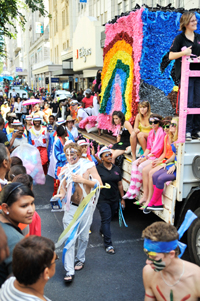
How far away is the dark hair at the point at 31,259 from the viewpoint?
193cm

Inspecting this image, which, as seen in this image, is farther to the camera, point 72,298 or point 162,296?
point 72,298

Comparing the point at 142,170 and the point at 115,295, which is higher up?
the point at 142,170

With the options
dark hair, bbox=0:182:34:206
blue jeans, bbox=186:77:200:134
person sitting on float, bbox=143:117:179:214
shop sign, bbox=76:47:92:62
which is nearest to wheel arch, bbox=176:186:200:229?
person sitting on float, bbox=143:117:179:214

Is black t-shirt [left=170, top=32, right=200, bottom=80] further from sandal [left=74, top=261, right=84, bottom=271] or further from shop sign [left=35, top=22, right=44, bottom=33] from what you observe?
shop sign [left=35, top=22, right=44, bottom=33]

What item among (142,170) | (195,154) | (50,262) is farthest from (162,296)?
(142,170)

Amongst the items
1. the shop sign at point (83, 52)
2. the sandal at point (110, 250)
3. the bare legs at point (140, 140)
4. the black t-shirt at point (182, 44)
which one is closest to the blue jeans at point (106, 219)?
the sandal at point (110, 250)

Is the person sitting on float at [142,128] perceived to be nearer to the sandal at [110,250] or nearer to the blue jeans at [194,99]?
the blue jeans at [194,99]

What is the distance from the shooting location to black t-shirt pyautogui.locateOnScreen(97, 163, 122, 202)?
514 centimetres

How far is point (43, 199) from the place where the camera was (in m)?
7.66

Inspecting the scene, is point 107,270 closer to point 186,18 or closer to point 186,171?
point 186,171

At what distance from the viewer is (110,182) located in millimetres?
5180

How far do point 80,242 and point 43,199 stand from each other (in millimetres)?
3325

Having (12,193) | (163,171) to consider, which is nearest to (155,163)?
(163,171)

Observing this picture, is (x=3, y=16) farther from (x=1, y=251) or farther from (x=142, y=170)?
(x=1, y=251)
